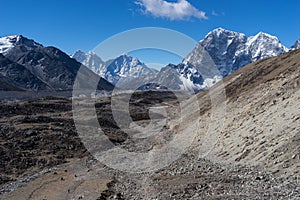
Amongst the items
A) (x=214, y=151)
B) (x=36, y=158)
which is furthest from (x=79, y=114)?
(x=214, y=151)

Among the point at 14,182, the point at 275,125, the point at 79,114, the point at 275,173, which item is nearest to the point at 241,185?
the point at 275,173

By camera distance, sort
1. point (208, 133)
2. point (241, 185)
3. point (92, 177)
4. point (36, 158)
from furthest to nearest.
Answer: point (36, 158) < point (208, 133) < point (92, 177) < point (241, 185)

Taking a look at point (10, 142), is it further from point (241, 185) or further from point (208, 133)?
point (241, 185)

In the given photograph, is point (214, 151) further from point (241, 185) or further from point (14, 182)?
point (14, 182)

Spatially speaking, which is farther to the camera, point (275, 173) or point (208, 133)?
point (208, 133)

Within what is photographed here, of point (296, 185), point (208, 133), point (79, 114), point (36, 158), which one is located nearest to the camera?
point (296, 185)

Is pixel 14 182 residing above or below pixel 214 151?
below

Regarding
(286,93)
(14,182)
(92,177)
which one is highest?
(286,93)
